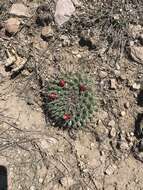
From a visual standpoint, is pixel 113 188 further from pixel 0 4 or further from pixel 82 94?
pixel 0 4

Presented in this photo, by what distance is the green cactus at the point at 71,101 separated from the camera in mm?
4309

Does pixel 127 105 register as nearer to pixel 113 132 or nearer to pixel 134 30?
pixel 113 132

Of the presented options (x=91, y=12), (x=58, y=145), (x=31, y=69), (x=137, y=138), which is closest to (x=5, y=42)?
(x=31, y=69)

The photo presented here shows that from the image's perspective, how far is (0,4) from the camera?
4.83m

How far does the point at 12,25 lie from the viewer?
4730mm

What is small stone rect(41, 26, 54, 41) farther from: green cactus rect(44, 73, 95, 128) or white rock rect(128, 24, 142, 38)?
white rock rect(128, 24, 142, 38)

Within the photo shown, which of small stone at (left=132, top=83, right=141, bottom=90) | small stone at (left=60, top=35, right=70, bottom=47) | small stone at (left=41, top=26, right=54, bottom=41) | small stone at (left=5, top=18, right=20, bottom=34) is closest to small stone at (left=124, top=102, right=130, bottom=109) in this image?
small stone at (left=132, top=83, right=141, bottom=90)

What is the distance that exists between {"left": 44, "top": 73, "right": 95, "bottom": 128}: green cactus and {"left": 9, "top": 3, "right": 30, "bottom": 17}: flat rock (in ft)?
3.14

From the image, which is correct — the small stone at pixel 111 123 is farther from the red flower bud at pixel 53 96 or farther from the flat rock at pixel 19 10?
the flat rock at pixel 19 10

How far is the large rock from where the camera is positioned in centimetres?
471

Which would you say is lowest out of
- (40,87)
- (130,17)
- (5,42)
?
(40,87)

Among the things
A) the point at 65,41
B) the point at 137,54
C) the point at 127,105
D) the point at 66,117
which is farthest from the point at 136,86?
the point at 65,41

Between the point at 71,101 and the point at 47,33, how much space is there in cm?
89

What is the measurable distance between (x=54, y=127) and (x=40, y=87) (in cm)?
48
